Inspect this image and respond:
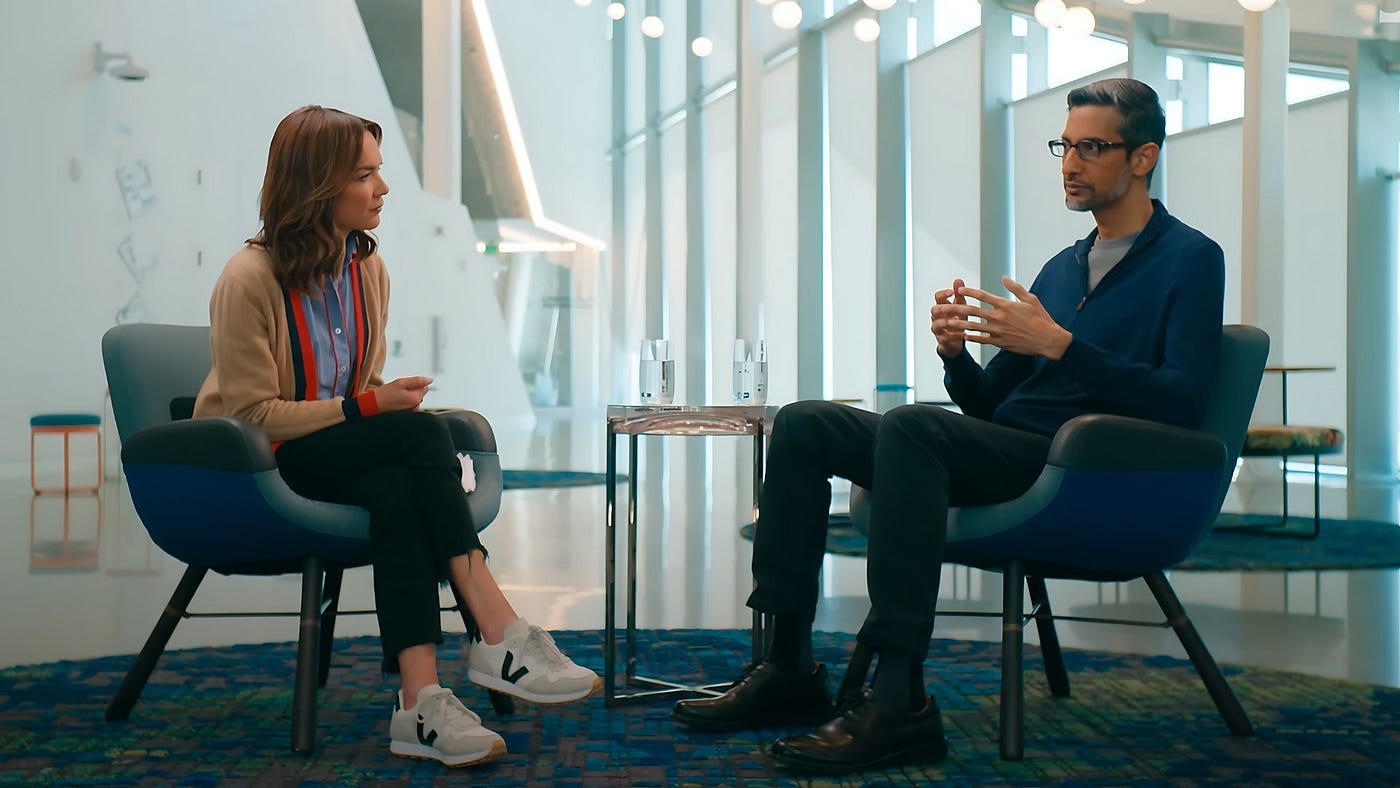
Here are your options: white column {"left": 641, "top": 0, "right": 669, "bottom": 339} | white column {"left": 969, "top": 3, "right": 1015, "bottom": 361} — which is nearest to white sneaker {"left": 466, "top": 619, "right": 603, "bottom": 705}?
white column {"left": 969, "top": 3, "right": 1015, "bottom": 361}

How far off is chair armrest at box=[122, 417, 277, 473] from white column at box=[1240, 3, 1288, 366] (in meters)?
5.93

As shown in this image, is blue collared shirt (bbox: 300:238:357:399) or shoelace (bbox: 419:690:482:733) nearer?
shoelace (bbox: 419:690:482:733)

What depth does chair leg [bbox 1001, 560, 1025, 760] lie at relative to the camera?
197 centimetres

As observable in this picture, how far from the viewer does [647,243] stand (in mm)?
14859

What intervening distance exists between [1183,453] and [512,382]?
1132cm

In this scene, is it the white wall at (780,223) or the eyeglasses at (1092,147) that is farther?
the white wall at (780,223)

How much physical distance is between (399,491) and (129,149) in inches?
273

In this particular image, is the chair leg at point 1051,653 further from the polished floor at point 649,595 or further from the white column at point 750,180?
the white column at point 750,180

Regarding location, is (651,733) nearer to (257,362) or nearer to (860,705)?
(860,705)

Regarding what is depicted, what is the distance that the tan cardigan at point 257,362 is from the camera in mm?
2119

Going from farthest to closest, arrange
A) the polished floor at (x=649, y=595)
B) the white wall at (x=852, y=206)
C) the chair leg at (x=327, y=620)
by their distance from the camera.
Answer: the white wall at (x=852, y=206) < the polished floor at (x=649, y=595) < the chair leg at (x=327, y=620)

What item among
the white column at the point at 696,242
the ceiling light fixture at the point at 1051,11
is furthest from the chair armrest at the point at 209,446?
the white column at the point at 696,242

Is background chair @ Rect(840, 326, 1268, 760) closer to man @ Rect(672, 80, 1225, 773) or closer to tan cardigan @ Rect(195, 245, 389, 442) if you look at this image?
man @ Rect(672, 80, 1225, 773)

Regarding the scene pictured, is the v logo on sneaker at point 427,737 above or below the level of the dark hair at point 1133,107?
below
